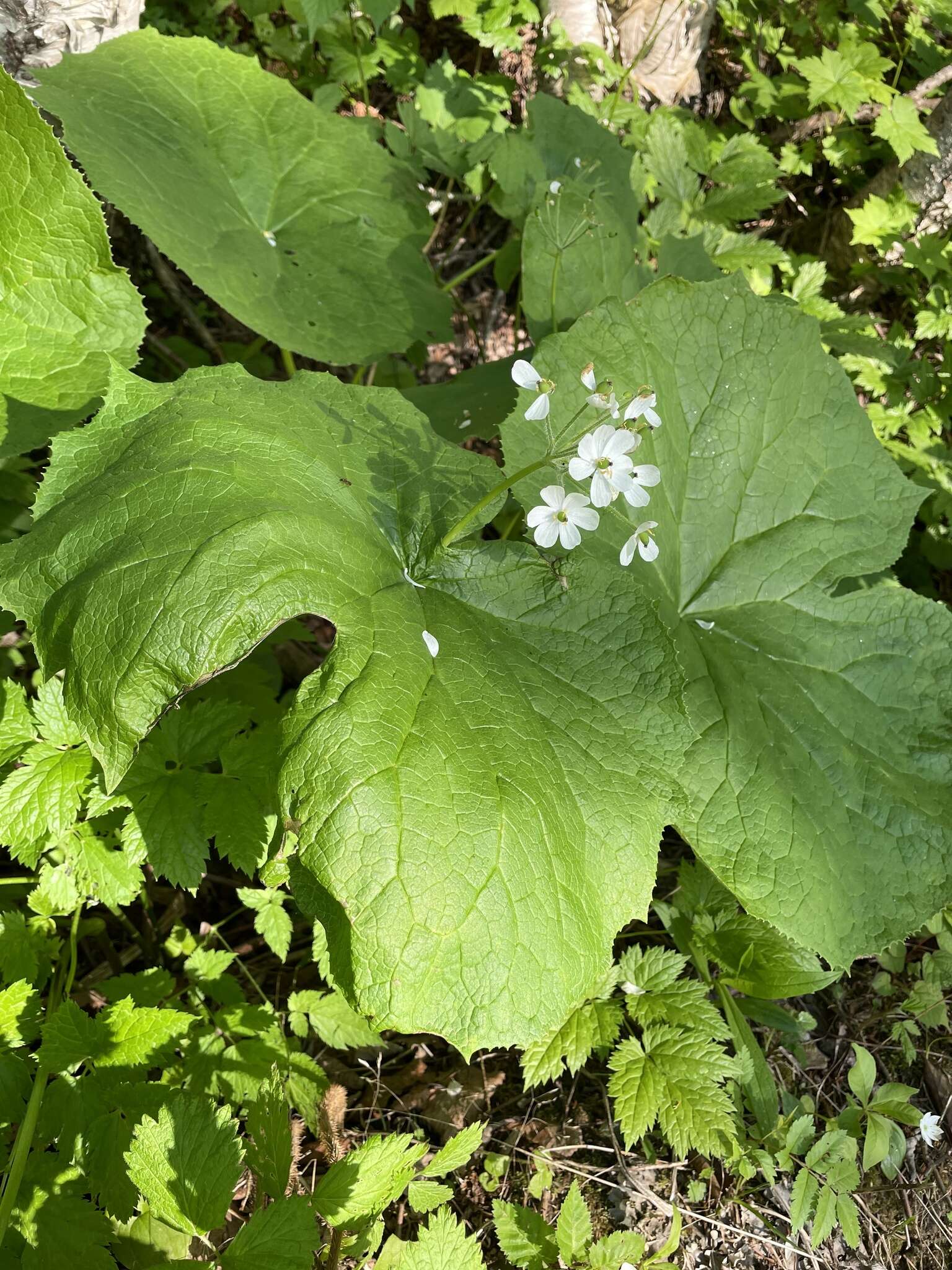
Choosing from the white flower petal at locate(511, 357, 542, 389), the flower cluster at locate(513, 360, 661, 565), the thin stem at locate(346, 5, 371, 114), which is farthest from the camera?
the thin stem at locate(346, 5, 371, 114)

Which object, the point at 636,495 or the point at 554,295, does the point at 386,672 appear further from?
the point at 554,295

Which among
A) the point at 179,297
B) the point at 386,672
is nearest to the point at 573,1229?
the point at 386,672

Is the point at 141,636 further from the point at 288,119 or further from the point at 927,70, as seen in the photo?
the point at 927,70

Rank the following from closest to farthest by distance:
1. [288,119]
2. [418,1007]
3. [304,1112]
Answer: [418,1007] → [304,1112] → [288,119]

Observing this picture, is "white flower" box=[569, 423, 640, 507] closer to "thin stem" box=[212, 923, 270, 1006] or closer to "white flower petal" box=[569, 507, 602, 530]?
"white flower petal" box=[569, 507, 602, 530]

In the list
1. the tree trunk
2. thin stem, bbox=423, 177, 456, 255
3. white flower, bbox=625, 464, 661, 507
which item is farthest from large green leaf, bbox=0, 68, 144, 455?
thin stem, bbox=423, 177, 456, 255

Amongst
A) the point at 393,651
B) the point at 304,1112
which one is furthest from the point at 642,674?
the point at 304,1112
